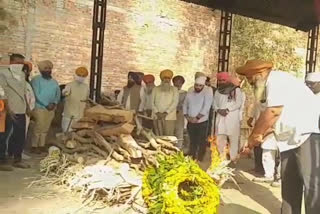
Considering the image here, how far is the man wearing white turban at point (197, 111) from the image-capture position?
10.6 m

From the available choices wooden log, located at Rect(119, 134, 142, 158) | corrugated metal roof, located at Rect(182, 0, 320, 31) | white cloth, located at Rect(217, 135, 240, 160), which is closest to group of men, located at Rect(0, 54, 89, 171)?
wooden log, located at Rect(119, 134, 142, 158)

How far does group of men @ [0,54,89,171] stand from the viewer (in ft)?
28.5

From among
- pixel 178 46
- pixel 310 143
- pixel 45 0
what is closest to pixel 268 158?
pixel 310 143

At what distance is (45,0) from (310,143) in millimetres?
10079

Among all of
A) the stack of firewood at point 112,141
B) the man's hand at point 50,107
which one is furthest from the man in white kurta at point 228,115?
the man's hand at point 50,107

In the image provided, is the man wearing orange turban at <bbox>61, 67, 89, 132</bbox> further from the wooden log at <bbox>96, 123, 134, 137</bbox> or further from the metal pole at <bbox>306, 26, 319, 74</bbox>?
the metal pole at <bbox>306, 26, 319, 74</bbox>

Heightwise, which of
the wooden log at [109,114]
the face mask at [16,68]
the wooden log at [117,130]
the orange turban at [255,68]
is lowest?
the wooden log at [117,130]

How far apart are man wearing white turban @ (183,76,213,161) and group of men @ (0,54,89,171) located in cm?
198

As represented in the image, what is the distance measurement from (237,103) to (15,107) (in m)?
3.61

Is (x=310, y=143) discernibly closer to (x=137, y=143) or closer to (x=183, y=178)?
(x=183, y=178)

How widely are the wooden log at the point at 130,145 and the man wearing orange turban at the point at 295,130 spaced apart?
2.56 meters

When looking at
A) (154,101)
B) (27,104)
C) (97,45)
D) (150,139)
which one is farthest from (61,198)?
(97,45)

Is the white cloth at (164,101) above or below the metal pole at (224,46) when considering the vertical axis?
below

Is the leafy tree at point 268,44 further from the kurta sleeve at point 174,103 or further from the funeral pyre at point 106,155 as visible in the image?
the funeral pyre at point 106,155
